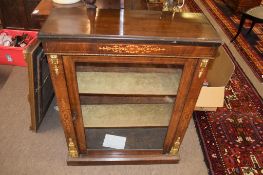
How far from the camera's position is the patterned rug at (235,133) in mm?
1689

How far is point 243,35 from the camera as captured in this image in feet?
10.8

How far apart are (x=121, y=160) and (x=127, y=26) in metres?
0.97

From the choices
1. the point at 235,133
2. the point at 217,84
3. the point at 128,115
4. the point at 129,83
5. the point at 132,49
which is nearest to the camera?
the point at 132,49

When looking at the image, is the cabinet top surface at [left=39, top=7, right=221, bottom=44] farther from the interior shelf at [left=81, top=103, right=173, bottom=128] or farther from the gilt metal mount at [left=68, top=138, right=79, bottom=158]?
the gilt metal mount at [left=68, top=138, right=79, bottom=158]

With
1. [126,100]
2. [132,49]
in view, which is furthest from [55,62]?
[126,100]

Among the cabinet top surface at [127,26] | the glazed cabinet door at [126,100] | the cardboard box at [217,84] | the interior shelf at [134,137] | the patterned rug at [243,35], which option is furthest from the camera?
the patterned rug at [243,35]

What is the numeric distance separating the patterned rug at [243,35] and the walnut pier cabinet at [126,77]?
1685 millimetres

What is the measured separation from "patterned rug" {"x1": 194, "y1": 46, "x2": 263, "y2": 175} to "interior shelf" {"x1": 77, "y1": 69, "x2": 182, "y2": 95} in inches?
31.0

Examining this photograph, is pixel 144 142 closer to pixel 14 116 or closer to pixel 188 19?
pixel 188 19

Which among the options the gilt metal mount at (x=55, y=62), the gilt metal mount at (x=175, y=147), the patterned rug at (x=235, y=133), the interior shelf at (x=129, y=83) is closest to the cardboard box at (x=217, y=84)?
the patterned rug at (x=235, y=133)

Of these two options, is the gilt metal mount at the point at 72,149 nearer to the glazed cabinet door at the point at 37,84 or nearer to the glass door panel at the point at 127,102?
the glass door panel at the point at 127,102

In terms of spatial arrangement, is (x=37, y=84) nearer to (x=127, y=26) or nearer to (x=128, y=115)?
(x=128, y=115)

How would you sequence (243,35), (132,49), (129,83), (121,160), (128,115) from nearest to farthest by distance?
1. (132,49)
2. (129,83)
3. (128,115)
4. (121,160)
5. (243,35)

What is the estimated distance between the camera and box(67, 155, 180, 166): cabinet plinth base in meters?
1.58
